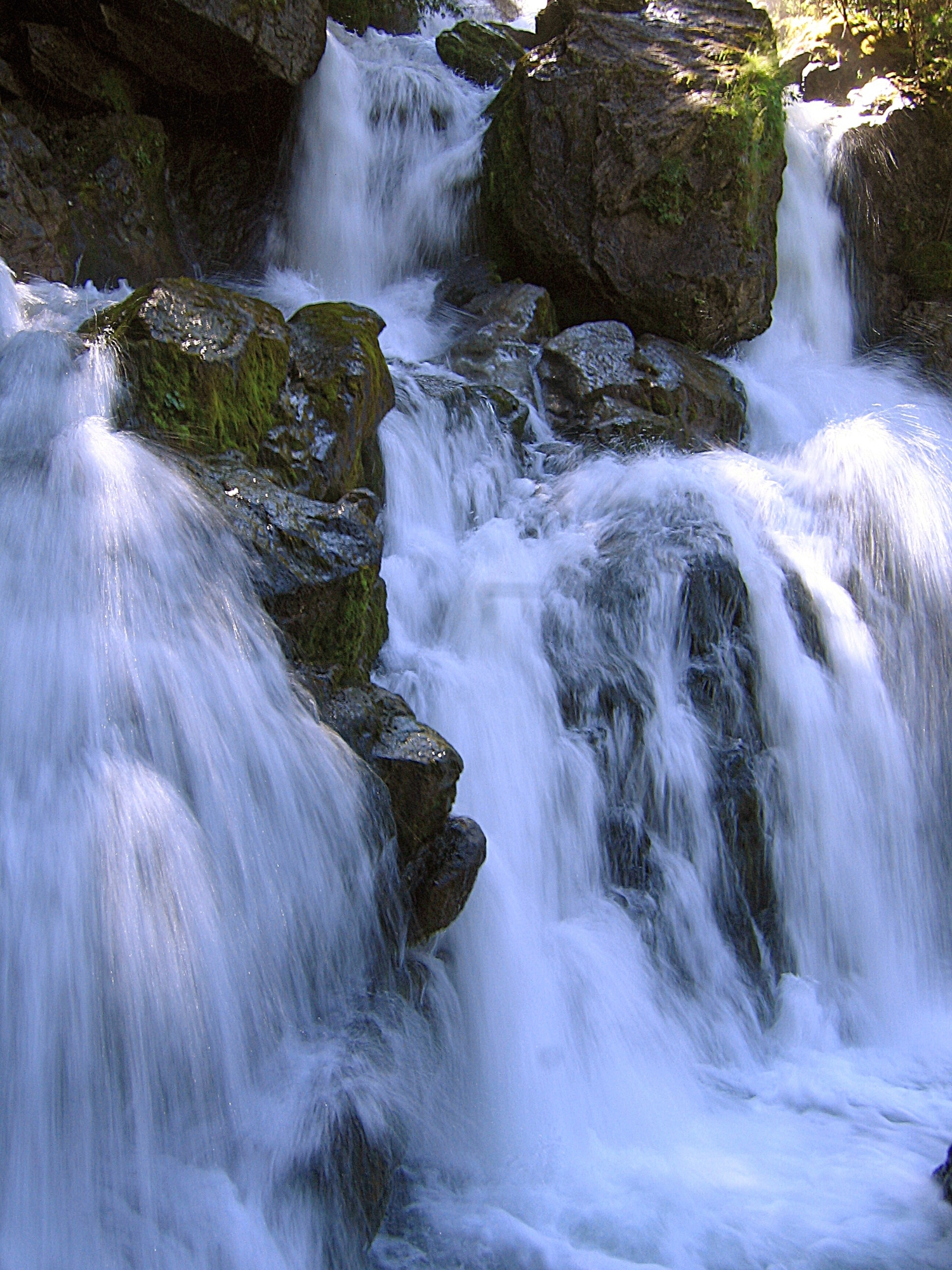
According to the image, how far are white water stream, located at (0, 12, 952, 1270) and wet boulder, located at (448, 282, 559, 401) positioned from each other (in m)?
0.78

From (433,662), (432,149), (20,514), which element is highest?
(432,149)

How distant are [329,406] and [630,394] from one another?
3.11 metres

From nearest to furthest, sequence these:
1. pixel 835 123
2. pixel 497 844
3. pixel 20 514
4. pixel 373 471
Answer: pixel 20 514, pixel 497 844, pixel 373 471, pixel 835 123

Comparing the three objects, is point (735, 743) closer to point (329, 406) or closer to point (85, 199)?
point (329, 406)

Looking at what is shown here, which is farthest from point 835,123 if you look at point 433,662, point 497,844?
point 497,844

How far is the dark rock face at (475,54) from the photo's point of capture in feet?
32.6

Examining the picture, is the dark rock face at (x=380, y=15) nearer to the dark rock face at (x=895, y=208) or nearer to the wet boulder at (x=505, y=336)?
the wet boulder at (x=505, y=336)

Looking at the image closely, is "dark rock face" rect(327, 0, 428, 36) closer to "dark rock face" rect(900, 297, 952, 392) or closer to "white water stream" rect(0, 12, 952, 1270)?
"white water stream" rect(0, 12, 952, 1270)

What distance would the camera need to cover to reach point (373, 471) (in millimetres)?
5289

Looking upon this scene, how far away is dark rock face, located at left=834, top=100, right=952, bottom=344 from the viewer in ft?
31.5

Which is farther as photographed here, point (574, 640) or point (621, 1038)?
point (574, 640)

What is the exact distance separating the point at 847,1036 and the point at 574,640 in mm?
2111

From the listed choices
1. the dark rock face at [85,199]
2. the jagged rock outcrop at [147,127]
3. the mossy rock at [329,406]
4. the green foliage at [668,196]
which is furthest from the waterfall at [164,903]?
the green foliage at [668,196]

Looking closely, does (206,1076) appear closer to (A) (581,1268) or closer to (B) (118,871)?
(B) (118,871)
